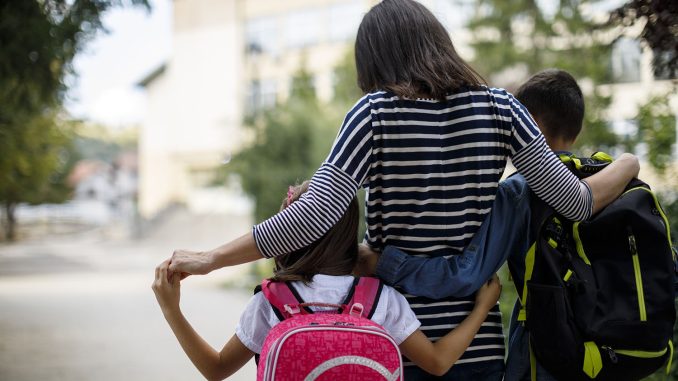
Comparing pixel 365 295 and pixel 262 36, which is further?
pixel 262 36

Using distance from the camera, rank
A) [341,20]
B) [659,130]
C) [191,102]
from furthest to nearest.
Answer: [191,102] → [341,20] → [659,130]

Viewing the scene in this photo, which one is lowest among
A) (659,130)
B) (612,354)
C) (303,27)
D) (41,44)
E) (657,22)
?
(659,130)

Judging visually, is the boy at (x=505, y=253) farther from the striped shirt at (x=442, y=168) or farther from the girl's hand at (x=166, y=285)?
the girl's hand at (x=166, y=285)

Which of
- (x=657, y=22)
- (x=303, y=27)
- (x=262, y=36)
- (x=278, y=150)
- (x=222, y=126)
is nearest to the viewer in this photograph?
(x=657, y=22)

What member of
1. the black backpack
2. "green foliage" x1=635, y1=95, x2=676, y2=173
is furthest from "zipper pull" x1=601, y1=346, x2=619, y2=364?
"green foliage" x1=635, y1=95, x2=676, y2=173

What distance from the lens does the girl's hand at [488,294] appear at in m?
2.09

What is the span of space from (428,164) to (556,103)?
0.56 meters

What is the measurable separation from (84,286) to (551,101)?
672 inches

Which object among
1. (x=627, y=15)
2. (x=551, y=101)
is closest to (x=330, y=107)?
(x=627, y=15)

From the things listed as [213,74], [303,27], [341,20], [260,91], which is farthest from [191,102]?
[341,20]

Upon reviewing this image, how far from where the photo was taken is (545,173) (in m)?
2.05

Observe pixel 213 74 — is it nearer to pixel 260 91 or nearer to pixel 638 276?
pixel 260 91

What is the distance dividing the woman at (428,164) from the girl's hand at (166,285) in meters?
0.03

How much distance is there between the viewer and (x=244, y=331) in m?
2.05
